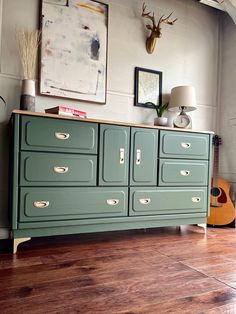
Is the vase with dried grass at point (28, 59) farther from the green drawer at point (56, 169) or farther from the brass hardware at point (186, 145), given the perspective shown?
the brass hardware at point (186, 145)

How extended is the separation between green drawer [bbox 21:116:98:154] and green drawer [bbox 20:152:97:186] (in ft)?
0.16

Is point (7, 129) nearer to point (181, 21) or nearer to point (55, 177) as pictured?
point (55, 177)

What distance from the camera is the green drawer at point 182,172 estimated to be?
7.09ft

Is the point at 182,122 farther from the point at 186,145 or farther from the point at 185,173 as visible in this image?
the point at 185,173

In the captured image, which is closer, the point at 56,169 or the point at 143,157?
the point at 56,169

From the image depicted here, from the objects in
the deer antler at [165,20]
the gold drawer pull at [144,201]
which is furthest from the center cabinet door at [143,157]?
the deer antler at [165,20]

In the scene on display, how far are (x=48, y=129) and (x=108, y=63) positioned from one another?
40.8 inches

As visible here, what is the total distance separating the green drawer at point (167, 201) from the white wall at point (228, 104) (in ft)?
2.54

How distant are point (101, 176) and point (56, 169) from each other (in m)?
0.33

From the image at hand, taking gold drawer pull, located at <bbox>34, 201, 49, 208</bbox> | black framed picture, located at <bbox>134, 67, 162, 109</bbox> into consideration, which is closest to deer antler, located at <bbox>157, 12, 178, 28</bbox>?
black framed picture, located at <bbox>134, 67, 162, 109</bbox>

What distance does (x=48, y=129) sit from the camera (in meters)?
1.76

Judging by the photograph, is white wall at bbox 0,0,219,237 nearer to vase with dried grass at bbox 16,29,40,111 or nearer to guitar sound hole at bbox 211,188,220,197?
vase with dried grass at bbox 16,29,40,111

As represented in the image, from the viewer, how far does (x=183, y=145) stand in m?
2.23

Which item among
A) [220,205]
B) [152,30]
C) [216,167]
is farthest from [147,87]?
[220,205]
